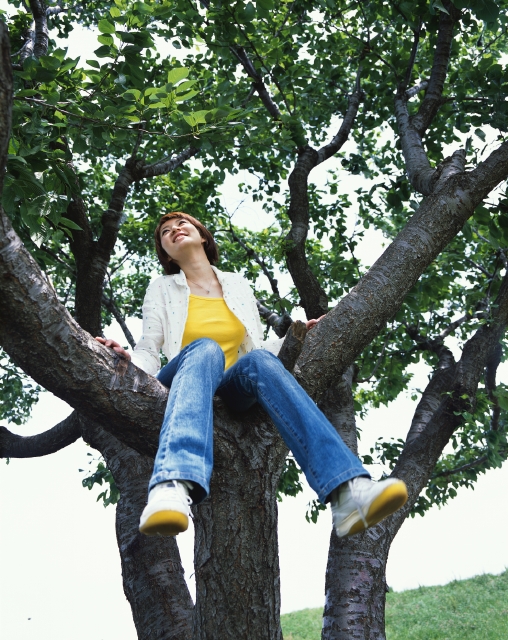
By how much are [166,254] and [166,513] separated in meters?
2.49

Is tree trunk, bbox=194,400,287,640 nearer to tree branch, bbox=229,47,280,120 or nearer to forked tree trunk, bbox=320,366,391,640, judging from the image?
forked tree trunk, bbox=320,366,391,640

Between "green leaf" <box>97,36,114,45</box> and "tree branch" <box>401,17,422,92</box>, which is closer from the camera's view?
"green leaf" <box>97,36,114,45</box>

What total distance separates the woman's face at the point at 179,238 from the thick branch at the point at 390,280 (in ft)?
3.44

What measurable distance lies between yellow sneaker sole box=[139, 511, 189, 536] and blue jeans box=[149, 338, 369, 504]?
0.20m

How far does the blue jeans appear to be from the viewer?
2.66m

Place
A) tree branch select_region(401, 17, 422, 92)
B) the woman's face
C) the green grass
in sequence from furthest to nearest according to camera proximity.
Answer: the green grass
tree branch select_region(401, 17, 422, 92)
the woman's face

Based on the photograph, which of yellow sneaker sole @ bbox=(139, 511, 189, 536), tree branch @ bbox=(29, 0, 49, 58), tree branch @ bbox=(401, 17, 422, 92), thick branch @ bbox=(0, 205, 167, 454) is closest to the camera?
yellow sneaker sole @ bbox=(139, 511, 189, 536)

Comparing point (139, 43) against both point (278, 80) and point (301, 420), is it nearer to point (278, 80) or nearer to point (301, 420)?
point (301, 420)

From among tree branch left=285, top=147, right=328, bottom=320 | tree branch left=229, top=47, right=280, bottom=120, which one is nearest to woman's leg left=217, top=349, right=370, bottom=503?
tree branch left=285, top=147, right=328, bottom=320

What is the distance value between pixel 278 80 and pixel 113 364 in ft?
16.5

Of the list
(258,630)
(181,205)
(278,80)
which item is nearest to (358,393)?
(181,205)

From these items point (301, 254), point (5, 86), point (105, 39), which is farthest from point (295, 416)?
point (301, 254)

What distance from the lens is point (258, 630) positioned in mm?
3131

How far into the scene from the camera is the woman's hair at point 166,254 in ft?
14.4
